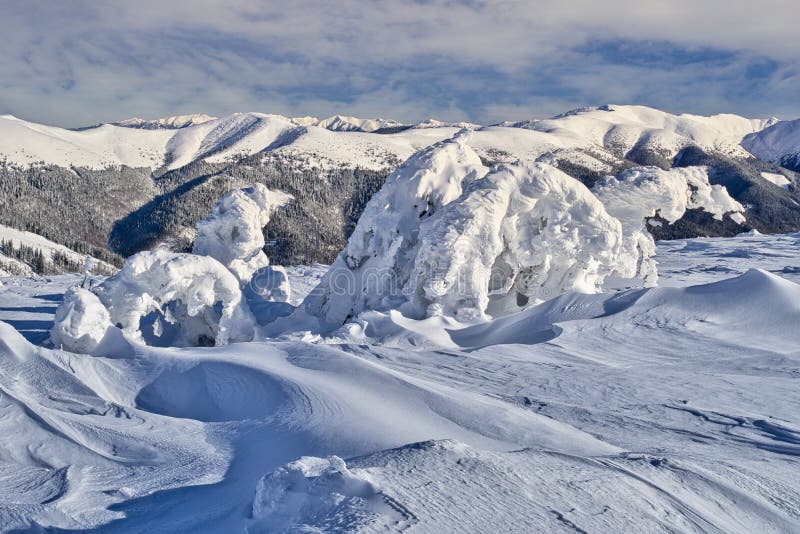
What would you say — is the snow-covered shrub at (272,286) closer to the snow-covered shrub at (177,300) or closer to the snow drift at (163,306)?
the snow drift at (163,306)

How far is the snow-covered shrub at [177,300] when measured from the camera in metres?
14.1

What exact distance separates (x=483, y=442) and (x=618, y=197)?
1377 cm

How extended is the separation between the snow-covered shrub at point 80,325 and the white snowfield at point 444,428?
1.81 ft

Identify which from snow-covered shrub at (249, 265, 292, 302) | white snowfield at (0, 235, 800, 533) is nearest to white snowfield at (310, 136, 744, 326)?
white snowfield at (0, 235, 800, 533)

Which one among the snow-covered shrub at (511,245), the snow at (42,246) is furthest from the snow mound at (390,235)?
Answer: the snow at (42,246)

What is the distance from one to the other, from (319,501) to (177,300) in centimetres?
1356

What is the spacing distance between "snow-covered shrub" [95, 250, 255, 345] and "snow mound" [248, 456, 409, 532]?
1118 centimetres

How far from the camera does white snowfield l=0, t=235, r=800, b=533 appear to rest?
13.9 feet

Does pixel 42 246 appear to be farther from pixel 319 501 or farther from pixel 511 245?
pixel 319 501

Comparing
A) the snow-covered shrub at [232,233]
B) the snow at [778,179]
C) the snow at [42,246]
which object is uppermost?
the snow at [778,179]

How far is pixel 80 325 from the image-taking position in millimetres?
11828

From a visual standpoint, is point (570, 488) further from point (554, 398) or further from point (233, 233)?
point (233, 233)

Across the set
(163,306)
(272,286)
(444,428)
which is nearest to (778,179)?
(272,286)

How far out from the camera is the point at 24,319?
1775 centimetres
